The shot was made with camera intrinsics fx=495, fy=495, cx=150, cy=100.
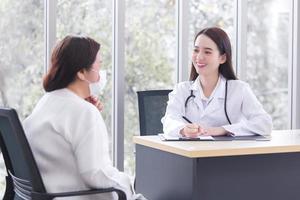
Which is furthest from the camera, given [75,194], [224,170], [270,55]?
[270,55]

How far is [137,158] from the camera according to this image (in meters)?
2.34

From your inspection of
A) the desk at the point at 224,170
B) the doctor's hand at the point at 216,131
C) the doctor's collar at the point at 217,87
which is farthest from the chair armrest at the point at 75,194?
the doctor's collar at the point at 217,87

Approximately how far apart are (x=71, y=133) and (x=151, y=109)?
4.27 feet

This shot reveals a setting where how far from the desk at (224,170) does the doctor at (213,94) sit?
433 mm

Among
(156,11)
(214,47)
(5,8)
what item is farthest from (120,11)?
(214,47)

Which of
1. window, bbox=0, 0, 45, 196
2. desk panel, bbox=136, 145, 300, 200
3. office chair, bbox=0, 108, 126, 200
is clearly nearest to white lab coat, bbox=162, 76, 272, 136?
desk panel, bbox=136, 145, 300, 200

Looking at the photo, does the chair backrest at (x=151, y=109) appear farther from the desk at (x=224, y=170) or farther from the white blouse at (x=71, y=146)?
the white blouse at (x=71, y=146)

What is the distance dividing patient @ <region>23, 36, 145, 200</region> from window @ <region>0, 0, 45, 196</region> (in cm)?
140

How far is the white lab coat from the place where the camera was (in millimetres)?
2506

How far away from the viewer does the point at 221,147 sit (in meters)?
1.95

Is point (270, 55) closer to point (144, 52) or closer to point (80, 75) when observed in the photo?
point (144, 52)

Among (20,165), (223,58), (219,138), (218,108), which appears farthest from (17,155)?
(223,58)

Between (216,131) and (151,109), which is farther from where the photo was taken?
(151,109)

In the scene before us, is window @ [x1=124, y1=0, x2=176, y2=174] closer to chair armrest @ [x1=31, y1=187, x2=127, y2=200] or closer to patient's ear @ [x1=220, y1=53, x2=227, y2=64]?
patient's ear @ [x1=220, y1=53, x2=227, y2=64]
